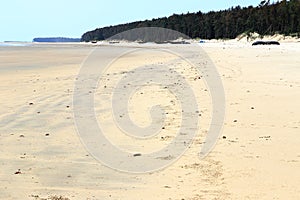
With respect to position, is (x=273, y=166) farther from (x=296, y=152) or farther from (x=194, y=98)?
(x=194, y=98)

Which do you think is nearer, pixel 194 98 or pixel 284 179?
pixel 284 179

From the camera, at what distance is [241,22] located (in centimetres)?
9019

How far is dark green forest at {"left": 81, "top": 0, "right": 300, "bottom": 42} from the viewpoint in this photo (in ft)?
230

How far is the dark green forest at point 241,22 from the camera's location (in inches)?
2756

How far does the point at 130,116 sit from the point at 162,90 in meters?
3.18

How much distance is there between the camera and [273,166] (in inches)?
178

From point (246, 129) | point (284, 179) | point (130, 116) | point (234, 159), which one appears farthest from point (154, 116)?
point (284, 179)

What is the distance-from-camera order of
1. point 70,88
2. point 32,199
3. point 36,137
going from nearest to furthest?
point 32,199, point 36,137, point 70,88

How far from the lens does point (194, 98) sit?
906 centimetres

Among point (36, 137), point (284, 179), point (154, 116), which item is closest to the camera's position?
point (284, 179)

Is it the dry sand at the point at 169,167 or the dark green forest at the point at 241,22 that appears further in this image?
the dark green forest at the point at 241,22

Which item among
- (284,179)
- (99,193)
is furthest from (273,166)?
(99,193)

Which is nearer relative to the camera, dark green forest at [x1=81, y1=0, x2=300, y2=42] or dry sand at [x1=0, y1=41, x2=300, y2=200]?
dry sand at [x1=0, y1=41, x2=300, y2=200]

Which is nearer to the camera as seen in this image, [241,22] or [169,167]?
[169,167]
